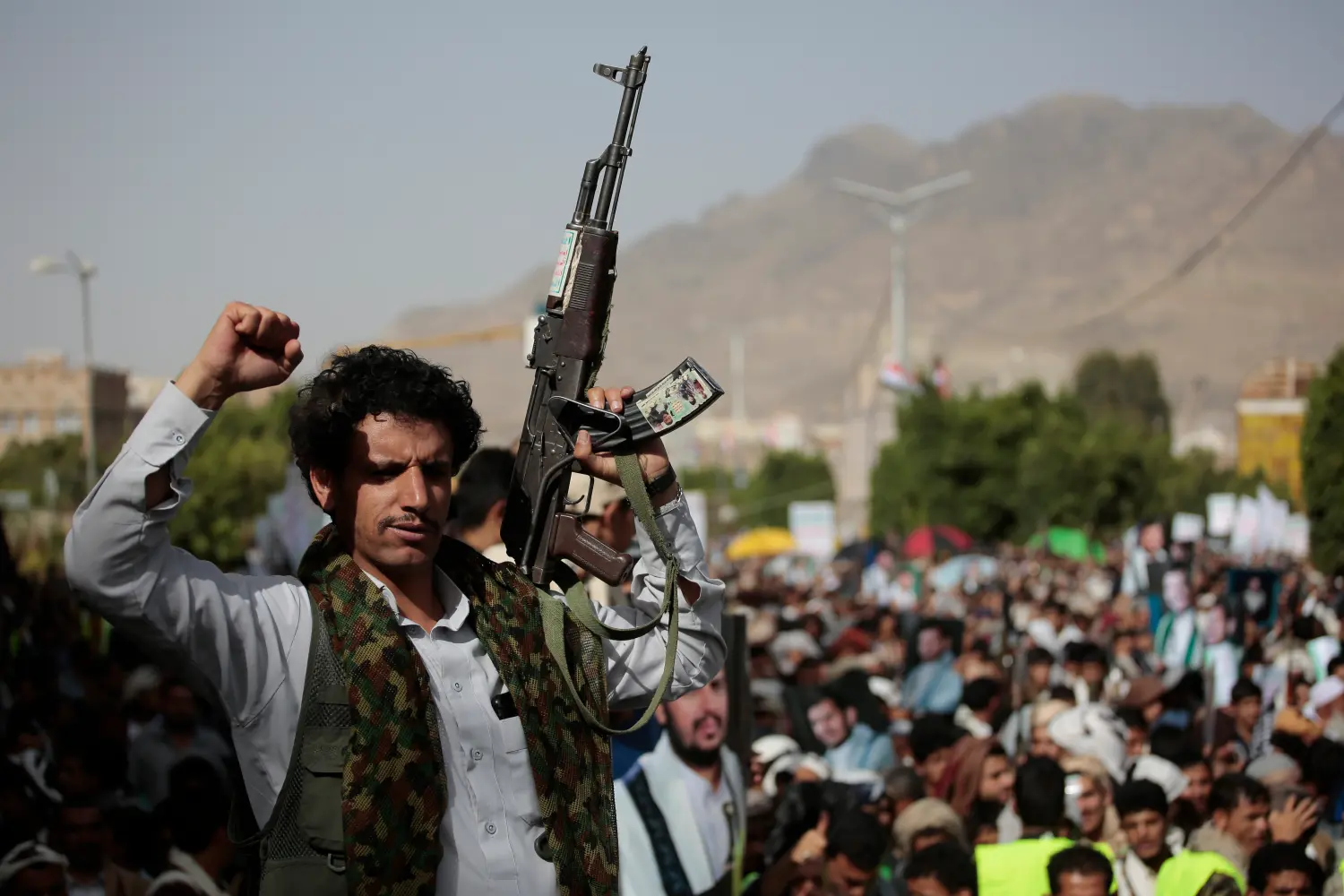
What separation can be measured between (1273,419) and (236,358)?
8527 centimetres

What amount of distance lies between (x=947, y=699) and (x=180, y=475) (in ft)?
29.1

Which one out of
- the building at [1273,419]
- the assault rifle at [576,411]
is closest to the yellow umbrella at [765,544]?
the assault rifle at [576,411]

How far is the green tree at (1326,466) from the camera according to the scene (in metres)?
28.9

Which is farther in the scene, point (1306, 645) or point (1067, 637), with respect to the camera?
point (1067, 637)

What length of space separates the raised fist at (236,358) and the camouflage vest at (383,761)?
39 centimetres

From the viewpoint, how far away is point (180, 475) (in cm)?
286

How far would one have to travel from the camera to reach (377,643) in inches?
118

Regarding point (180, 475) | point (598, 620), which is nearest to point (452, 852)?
point (598, 620)

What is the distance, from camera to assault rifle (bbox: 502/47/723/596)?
11.4 ft

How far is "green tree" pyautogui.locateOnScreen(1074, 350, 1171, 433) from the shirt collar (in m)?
145

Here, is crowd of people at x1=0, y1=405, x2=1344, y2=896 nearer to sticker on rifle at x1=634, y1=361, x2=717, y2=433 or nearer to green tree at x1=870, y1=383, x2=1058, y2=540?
sticker on rifle at x1=634, y1=361, x2=717, y2=433

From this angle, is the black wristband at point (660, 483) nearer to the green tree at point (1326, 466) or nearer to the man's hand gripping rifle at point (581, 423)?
the man's hand gripping rifle at point (581, 423)

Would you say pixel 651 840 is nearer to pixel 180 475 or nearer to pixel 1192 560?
pixel 180 475

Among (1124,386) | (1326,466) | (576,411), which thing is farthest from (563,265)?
(1124,386)
